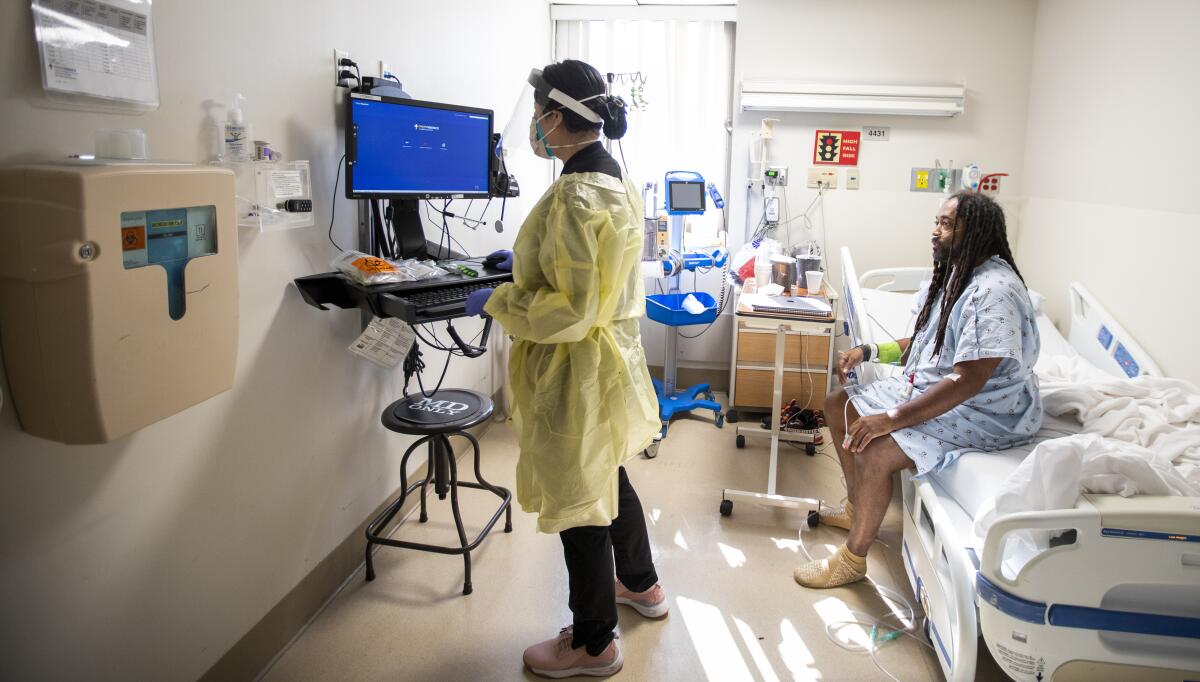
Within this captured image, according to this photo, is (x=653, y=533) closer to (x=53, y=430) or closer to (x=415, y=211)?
(x=415, y=211)

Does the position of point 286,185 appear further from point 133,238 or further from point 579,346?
point 579,346

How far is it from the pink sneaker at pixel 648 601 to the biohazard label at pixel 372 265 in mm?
1184

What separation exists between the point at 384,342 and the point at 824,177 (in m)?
2.84

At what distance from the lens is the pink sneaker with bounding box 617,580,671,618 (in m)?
2.21

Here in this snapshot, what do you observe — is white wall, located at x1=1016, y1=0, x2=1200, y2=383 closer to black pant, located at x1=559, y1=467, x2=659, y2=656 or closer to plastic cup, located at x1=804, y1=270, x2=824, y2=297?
plastic cup, located at x1=804, y1=270, x2=824, y2=297

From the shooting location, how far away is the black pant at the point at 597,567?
1.86 m

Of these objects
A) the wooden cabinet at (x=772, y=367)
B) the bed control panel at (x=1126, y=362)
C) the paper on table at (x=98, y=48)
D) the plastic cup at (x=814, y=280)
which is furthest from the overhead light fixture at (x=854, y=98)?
the paper on table at (x=98, y=48)

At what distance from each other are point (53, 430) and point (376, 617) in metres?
1.21

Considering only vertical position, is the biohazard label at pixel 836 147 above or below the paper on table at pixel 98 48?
above

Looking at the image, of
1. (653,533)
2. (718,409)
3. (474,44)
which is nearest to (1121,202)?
(718,409)

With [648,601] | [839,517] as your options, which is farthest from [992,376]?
[648,601]

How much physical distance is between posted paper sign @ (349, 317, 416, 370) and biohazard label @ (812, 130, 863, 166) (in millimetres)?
2748

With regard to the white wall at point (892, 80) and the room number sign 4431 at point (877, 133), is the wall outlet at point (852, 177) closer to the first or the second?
the white wall at point (892, 80)

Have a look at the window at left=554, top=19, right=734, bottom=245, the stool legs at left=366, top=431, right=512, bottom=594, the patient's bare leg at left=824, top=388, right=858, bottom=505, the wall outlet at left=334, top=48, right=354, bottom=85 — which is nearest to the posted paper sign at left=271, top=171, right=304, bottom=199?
the wall outlet at left=334, top=48, right=354, bottom=85
